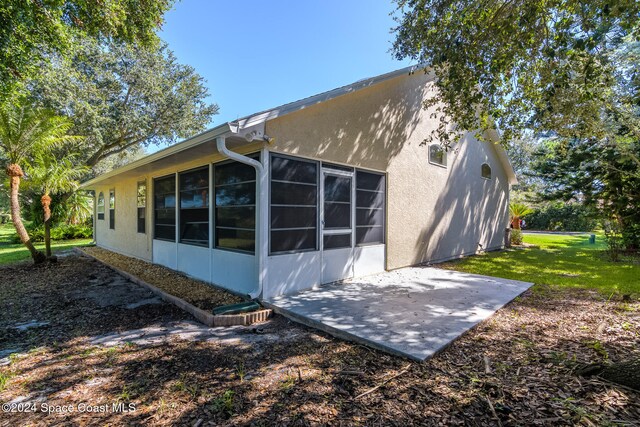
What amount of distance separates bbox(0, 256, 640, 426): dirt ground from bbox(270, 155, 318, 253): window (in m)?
1.59

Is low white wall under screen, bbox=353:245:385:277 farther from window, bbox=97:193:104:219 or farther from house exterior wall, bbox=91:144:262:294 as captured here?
window, bbox=97:193:104:219

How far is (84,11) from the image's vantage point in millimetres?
6781

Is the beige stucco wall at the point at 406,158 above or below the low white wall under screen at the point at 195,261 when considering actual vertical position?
above

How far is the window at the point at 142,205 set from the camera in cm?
931

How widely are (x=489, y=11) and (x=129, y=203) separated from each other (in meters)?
11.1

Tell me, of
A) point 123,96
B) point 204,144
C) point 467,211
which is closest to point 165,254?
point 204,144

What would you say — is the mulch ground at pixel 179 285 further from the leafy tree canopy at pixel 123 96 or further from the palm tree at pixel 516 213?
the palm tree at pixel 516 213

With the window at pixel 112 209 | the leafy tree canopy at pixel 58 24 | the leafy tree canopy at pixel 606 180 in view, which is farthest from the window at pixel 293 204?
the leafy tree canopy at pixel 606 180

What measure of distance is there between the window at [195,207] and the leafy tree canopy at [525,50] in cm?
517

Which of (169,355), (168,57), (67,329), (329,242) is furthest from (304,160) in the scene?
(168,57)

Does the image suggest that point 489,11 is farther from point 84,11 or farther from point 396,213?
point 84,11

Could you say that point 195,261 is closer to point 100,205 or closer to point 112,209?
point 112,209

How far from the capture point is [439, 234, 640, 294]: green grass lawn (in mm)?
6691

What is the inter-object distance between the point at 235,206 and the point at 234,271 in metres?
1.27
